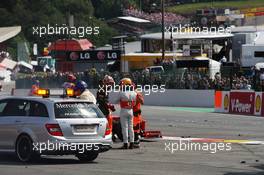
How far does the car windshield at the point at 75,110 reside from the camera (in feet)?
51.8

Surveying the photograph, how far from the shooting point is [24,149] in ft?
52.2

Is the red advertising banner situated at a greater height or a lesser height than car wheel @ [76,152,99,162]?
lesser

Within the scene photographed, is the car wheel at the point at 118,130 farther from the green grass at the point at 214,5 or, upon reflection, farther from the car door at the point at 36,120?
the green grass at the point at 214,5

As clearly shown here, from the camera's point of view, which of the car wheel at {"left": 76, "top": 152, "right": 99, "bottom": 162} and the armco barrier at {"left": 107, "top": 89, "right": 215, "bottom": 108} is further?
the armco barrier at {"left": 107, "top": 89, "right": 215, "bottom": 108}

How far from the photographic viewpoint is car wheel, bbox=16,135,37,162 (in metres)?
15.7

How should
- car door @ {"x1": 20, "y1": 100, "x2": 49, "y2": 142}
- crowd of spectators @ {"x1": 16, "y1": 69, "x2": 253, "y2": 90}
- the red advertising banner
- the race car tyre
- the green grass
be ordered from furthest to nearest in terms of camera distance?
the green grass
crowd of spectators @ {"x1": 16, "y1": 69, "x2": 253, "y2": 90}
the red advertising banner
the race car tyre
car door @ {"x1": 20, "y1": 100, "x2": 49, "y2": 142}

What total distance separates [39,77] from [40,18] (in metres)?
44.4

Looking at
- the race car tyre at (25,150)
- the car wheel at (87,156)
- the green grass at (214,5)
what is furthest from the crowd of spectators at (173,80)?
the green grass at (214,5)

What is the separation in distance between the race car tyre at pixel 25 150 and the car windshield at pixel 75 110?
2.60ft

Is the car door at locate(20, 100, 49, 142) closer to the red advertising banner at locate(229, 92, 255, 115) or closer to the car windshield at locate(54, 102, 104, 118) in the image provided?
the car windshield at locate(54, 102, 104, 118)

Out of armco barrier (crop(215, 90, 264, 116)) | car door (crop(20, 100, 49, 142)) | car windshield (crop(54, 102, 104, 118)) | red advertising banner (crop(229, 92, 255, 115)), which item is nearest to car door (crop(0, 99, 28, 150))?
car door (crop(20, 100, 49, 142))

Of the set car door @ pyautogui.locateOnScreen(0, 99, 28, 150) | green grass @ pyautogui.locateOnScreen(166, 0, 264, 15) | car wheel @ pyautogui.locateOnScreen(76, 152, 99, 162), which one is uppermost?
green grass @ pyautogui.locateOnScreen(166, 0, 264, 15)

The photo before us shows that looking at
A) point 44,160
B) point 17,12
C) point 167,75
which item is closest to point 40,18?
point 17,12

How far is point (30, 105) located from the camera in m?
16.2
